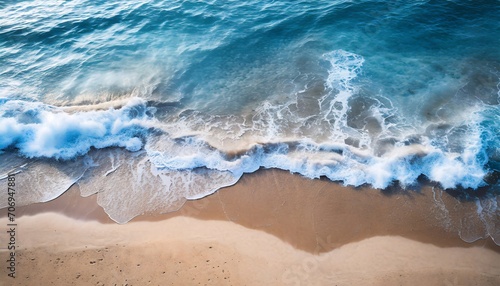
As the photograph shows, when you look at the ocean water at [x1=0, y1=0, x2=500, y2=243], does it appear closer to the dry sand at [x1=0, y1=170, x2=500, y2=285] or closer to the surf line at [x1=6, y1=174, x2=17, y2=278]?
the surf line at [x1=6, y1=174, x2=17, y2=278]

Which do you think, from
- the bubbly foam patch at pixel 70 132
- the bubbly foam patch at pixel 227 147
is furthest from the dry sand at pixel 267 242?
the bubbly foam patch at pixel 70 132

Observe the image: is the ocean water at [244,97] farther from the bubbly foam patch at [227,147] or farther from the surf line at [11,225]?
the surf line at [11,225]

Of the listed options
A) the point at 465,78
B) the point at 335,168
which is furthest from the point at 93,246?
the point at 465,78

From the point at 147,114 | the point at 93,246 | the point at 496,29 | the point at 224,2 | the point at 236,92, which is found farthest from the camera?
the point at 224,2

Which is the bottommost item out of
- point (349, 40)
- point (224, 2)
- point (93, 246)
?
point (93, 246)

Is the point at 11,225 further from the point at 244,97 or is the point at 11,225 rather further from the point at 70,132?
the point at 244,97

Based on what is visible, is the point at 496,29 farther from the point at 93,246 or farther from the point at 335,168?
the point at 93,246

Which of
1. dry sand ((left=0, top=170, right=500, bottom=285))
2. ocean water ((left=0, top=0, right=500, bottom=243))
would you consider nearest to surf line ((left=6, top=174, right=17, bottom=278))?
dry sand ((left=0, top=170, right=500, bottom=285))
